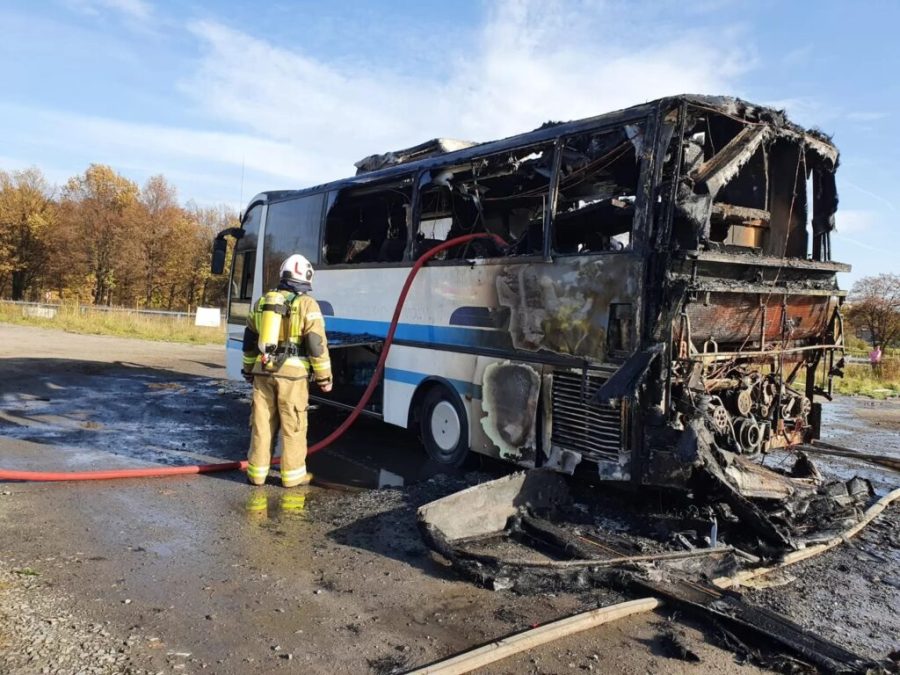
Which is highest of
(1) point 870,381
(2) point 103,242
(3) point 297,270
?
(2) point 103,242

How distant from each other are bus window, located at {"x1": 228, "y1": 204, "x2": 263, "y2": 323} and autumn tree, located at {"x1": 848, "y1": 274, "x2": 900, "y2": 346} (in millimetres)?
22654

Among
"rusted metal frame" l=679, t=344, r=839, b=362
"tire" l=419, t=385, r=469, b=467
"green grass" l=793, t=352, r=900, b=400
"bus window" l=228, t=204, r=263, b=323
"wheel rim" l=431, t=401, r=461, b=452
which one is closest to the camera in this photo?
"rusted metal frame" l=679, t=344, r=839, b=362

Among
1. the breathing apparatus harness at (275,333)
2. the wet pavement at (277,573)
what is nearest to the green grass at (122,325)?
the wet pavement at (277,573)

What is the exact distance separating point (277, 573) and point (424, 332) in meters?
3.40

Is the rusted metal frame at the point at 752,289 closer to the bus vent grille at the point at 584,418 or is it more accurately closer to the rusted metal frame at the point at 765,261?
the rusted metal frame at the point at 765,261

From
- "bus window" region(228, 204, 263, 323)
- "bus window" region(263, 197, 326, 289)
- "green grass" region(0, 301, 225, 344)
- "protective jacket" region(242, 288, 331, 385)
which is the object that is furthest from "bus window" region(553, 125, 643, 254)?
"green grass" region(0, 301, 225, 344)

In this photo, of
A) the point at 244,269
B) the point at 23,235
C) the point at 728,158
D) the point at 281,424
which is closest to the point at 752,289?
the point at 728,158

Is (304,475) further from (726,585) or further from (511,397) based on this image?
(726,585)

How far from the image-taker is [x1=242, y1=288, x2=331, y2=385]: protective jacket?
19.4 ft

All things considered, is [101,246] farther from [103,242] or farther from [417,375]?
[417,375]

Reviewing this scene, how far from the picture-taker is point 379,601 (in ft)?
12.1

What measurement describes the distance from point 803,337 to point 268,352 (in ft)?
16.4

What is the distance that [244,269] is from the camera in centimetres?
1042

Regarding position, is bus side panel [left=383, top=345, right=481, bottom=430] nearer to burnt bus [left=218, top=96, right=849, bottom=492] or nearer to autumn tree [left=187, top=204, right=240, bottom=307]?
burnt bus [left=218, top=96, right=849, bottom=492]
